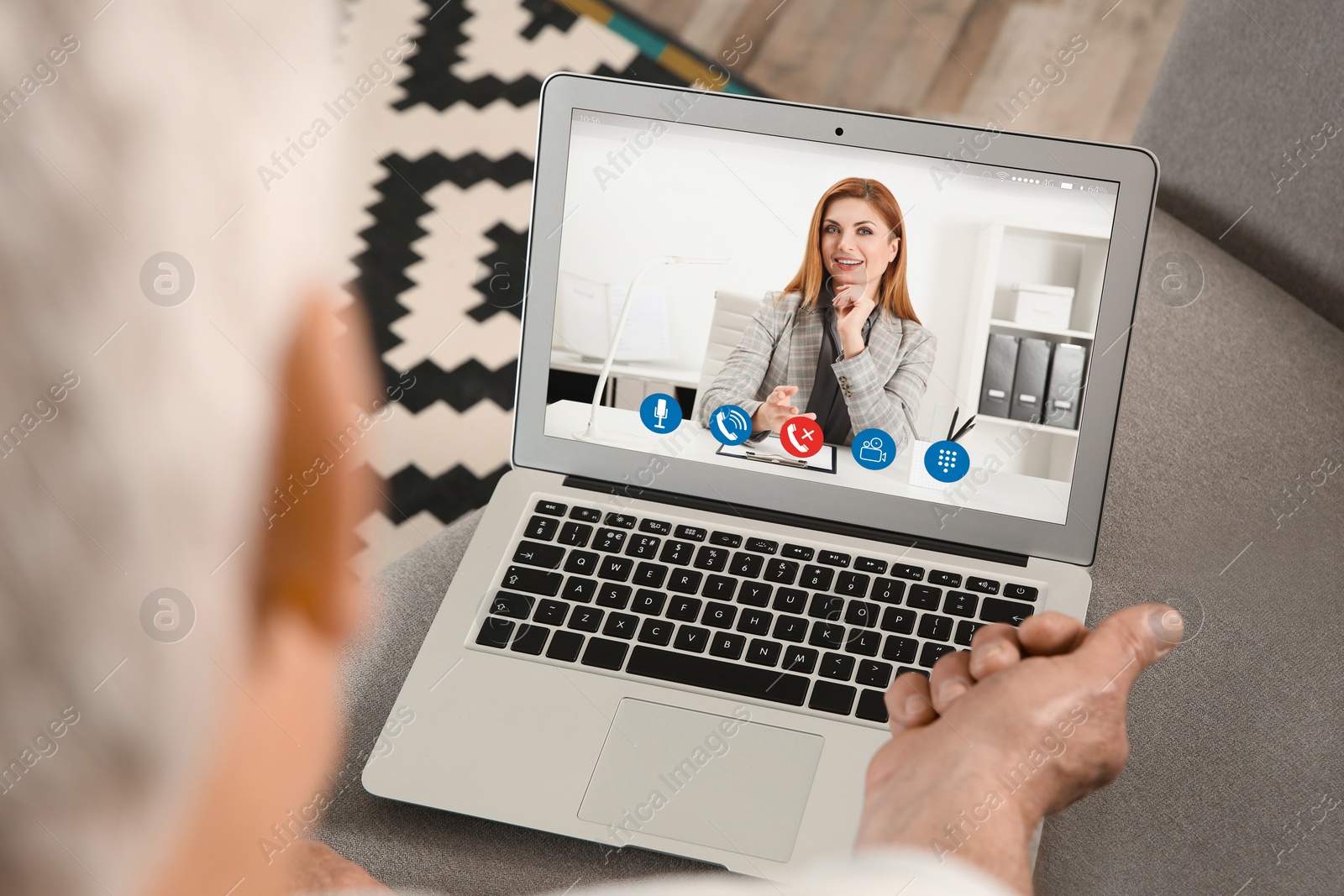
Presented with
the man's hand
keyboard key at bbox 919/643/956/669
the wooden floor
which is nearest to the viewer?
the man's hand

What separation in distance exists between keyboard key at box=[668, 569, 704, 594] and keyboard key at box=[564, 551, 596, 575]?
0.06m

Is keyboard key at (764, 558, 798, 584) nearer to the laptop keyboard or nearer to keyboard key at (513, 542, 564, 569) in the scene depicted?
the laptop keyboard

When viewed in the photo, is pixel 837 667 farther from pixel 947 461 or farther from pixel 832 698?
pixel 947 461

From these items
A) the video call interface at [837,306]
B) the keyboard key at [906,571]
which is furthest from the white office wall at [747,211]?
the keyboard key at [906,571]

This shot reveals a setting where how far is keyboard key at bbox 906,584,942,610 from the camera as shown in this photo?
27.0 inches

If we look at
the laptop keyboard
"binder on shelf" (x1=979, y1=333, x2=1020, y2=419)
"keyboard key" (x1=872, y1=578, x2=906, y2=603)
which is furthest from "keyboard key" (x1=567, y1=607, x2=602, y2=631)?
"binder on shelf" (x1=979, y1=333, x2=1020, y2=419)

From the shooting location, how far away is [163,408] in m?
0.23

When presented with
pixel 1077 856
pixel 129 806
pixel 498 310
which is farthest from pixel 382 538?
pixel 129 806

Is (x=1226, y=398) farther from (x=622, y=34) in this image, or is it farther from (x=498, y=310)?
(x=622, y=34)

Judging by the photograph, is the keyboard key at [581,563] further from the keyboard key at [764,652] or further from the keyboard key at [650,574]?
the keyboard key at [764,652]

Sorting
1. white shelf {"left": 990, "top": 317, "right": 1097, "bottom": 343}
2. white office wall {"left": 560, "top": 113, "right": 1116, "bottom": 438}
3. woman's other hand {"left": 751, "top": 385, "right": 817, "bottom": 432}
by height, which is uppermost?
white office wall {"left": 560, "top": 113, "right": 1116, "bottom": 438}

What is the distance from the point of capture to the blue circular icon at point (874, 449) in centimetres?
71

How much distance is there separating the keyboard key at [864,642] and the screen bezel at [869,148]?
96mm

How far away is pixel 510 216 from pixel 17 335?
65.9 inches
